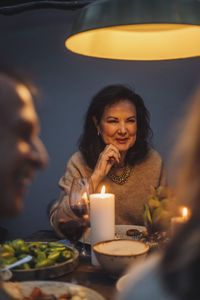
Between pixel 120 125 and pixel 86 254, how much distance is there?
1.18 meters

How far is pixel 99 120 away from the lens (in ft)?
8.11

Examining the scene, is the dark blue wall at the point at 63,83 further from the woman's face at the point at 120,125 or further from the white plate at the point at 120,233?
the white plate at the point at 120,233

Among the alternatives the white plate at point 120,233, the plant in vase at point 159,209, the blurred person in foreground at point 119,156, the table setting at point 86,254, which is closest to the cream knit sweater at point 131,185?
the blurred person in foreground at point 119,156

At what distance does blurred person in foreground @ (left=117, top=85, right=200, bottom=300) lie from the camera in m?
0.42

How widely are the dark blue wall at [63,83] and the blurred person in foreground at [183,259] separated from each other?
10.6 ft

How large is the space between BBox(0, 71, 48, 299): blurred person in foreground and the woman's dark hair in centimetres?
177

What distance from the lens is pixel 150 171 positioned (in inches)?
97.7

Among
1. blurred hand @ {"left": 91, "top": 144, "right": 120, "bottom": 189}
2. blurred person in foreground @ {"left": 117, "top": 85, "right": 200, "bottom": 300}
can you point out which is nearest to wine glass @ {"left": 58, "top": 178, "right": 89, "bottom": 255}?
blurred person in foreground @ {"left": 117, "top": 85, "right": 200, "bottom": 300}

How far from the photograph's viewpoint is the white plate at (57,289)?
90 centimetres

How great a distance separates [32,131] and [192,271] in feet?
1.17

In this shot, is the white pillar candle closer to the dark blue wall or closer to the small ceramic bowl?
the small ceramic bowl

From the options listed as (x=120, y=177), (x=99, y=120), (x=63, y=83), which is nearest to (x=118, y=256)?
(x=120, y=177)

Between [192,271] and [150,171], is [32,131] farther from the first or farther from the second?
[150,171]

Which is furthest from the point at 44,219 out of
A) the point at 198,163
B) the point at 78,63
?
the point at 198,163
